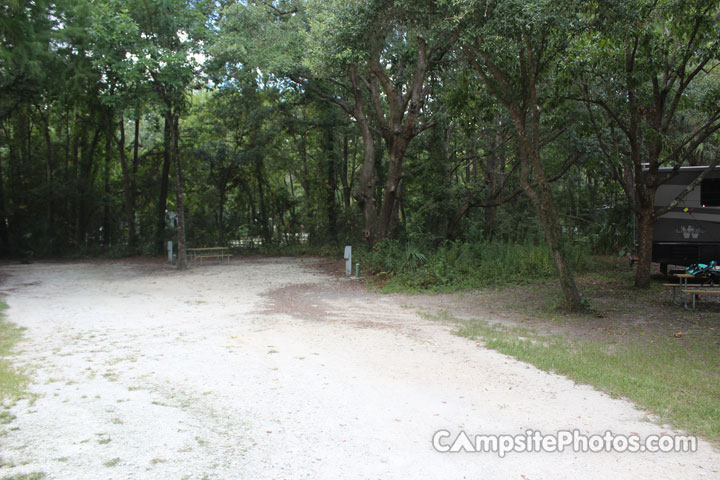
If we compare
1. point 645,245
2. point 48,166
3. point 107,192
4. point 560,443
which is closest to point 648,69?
point 645,245

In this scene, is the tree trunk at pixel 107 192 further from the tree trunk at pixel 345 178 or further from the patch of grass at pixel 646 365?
the patch of grass at pixel 646 365

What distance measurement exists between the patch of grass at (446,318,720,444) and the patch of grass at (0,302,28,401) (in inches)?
206

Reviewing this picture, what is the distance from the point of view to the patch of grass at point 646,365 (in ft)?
13.7

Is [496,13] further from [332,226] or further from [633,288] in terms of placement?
[332,226]

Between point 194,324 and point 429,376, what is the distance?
14.4ft

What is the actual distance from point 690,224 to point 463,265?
5.23 metres

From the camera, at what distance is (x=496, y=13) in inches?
300

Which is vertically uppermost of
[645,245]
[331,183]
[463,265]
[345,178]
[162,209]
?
[345,178]

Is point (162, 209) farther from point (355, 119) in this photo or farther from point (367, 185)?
point (367, 185)

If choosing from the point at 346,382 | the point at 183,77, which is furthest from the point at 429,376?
the point at 183,77

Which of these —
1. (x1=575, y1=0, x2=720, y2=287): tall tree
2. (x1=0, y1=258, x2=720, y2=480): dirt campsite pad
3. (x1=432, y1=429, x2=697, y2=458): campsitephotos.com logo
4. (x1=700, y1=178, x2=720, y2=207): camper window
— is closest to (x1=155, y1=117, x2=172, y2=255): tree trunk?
(x1=0, y1=258, x2=720, y2=480): dirt campsite pad

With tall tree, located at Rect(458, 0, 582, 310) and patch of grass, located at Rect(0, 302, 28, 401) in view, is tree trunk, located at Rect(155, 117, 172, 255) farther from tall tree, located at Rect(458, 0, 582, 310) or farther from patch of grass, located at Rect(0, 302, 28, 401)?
tall tree, located at Rect(458, 0, 582, 310)

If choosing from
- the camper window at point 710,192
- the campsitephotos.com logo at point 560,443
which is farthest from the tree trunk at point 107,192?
the campsitephotos.com logo at point 560,443

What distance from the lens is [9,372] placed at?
5.11m
